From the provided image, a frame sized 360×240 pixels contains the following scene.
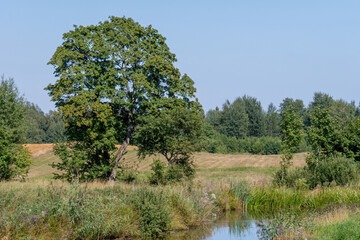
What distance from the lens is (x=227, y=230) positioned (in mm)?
17500

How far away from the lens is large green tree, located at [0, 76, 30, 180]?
33438mm

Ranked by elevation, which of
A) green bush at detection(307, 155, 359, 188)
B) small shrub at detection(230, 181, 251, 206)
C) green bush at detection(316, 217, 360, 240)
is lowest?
green bush at detection(316, 217, 360, 240)

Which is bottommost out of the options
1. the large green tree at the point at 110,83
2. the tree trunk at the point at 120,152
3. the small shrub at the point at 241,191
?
the small shrub at the point at 241,191

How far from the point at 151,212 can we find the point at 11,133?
72.3 feet

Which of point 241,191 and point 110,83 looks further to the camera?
point 110,83

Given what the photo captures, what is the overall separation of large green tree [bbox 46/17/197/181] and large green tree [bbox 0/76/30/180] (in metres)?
6.70

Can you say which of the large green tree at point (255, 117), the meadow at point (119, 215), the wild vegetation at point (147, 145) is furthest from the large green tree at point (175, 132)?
the large green tree at point (255, 117)

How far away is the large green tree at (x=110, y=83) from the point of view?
28728 millimetres

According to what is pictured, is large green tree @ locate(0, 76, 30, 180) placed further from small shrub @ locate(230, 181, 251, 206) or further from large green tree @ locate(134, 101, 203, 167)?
small shrub @ locate(230, 181, 251, 206)

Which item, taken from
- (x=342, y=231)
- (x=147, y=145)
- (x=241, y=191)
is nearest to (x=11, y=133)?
(x=147, y=145)

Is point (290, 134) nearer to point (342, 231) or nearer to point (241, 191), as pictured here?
point (241, 191)

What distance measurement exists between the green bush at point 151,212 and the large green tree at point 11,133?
2030 cm

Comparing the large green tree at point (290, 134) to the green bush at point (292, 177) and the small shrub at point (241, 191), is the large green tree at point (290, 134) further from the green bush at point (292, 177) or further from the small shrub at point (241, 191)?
the small shrub at point (241, 191)

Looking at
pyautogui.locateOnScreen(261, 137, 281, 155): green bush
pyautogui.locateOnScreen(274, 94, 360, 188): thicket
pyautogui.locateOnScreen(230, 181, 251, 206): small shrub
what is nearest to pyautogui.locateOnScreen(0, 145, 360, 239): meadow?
pyautogui.locateOnScreen(230, 181, 251, 206): small shrub
